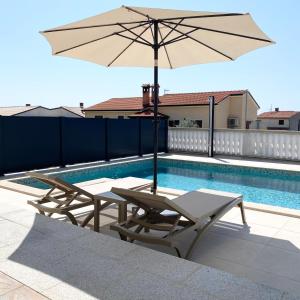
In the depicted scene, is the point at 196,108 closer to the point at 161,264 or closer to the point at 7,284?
the point at 161,264

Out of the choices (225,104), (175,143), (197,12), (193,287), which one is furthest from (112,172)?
(225,104)

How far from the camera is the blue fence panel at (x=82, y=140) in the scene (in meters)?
11.5

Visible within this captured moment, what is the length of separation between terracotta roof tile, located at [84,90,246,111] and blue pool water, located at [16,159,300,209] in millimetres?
13188

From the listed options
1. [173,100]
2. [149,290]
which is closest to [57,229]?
[149,290]

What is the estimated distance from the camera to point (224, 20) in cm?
452

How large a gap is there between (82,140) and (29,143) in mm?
2179

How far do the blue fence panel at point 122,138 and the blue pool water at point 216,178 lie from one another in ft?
3.36

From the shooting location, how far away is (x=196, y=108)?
2559cm

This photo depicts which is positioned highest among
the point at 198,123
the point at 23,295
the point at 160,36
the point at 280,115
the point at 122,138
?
the point at 160,36

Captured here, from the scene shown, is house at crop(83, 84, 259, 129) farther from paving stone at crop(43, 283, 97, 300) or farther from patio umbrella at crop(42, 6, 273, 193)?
paving stone at crop(43, 283, 97, 300)

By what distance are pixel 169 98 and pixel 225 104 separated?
4999mm

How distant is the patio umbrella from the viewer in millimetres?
4453

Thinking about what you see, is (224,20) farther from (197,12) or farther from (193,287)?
(193,287)

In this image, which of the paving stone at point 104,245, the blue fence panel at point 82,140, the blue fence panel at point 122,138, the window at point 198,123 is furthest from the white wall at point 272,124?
the paving stone at point 104,245
